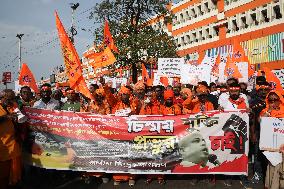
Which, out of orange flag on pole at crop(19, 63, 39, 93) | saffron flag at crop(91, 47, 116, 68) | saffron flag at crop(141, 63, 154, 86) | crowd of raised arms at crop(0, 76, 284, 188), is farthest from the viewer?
saffron flag at crop(141, 63, 154, 86)

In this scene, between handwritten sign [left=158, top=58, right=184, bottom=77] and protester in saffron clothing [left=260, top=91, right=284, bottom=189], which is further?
handwritten sign [left=158, top=58, right=184, bottom=77]

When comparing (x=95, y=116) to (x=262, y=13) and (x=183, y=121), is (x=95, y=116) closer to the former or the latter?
(x=183, y=121)

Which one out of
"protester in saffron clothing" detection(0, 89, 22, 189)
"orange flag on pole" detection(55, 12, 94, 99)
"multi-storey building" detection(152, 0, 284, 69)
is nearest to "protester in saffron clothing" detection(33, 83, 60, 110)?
"orange flag on pole" detection(55, 12, 94, 99)

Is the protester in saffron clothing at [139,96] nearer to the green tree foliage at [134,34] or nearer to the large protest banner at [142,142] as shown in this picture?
the large protest banner at [142,142]

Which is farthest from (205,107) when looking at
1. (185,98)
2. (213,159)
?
(185,98)

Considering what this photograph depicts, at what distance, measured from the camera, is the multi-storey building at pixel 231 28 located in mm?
31047

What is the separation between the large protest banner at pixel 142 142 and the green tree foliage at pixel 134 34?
21744 millimetres

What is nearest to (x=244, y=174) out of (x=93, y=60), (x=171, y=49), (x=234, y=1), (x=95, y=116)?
(x=95, y=116)

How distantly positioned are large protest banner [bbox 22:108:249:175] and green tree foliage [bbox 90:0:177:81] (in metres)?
21.7

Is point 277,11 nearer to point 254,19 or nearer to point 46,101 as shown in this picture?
point 254,19

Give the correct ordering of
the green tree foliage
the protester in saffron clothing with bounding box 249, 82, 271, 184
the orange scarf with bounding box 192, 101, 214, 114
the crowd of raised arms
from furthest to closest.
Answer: the green tree foliage → the orange scarf with bounding box 192, 101, 214, 114 → the protester in saffron clothing with bounding box 249, 82, 271, 184 → the crowd of raised arms

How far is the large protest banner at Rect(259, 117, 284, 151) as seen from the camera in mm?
6523

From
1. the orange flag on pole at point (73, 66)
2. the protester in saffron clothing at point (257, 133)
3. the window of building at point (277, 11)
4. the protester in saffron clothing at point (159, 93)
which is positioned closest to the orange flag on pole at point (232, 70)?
the protester in saffron clothing at point (257, 133)

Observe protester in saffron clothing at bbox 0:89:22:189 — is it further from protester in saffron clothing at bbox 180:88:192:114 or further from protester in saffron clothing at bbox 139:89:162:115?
protester in saffron clothing at bbox 180:88:192:114
